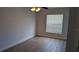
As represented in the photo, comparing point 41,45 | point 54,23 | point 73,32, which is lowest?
point 41,45

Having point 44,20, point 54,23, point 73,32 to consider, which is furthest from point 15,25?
point 73,32

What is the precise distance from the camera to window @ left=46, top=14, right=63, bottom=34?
122 cm

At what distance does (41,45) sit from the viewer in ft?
4.23

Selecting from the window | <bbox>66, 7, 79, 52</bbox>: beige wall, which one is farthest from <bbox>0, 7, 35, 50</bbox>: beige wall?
<bbox>66, 7, 79, 52</bbox>: beige wall

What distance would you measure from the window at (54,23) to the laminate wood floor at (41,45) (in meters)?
0.13

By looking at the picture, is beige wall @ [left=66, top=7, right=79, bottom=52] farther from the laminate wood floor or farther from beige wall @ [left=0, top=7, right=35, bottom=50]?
beige wall @ [left=0, top=7, right=35, bottom=50]

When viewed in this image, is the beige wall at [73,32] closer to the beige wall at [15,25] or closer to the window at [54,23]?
the window at [54,23]

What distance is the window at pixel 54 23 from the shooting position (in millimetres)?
1218

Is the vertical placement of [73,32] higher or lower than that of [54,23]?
lower

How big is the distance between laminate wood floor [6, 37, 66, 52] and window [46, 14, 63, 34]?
130mm

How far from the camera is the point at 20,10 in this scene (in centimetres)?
120

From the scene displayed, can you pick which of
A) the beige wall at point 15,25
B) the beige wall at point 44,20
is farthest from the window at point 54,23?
the beige wall at point 15,25

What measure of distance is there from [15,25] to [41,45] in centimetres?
46

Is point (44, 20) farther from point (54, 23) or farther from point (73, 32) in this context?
point (73, 32)
